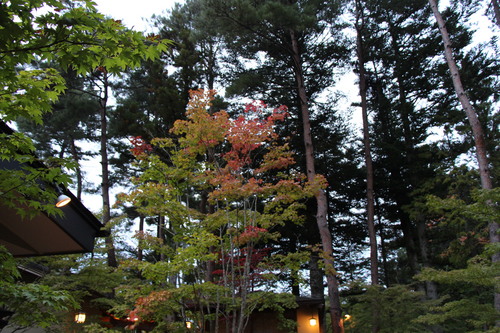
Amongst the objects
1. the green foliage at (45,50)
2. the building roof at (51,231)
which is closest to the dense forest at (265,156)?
the green foliage at (45,50)

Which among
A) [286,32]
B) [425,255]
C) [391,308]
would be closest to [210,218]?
[391,308]

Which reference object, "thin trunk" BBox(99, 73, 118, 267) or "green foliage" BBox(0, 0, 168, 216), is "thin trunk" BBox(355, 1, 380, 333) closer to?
Result: "thin trunk" BBox(99, 73, 118, 267)

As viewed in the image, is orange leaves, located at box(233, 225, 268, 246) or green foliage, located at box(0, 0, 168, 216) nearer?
green foliage, located at box(0, 0, 168, 216)

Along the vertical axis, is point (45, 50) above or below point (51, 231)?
above

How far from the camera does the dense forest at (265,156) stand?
8.72ft

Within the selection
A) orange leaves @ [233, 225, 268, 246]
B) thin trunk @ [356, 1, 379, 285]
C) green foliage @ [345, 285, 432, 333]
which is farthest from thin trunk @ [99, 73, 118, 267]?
thin trunk @ [356, 1, 379, 285]

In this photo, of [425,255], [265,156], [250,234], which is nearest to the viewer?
[250,234]

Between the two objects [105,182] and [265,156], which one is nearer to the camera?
[265,156]

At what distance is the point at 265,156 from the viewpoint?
6941mm

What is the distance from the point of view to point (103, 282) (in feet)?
24.9

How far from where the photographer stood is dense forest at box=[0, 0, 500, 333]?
2.66 metres

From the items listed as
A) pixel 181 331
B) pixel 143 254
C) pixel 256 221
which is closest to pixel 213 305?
pixel 181 331

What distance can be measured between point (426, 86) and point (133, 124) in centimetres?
1117

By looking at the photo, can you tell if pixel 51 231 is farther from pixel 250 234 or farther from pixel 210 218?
pixel 250 234
